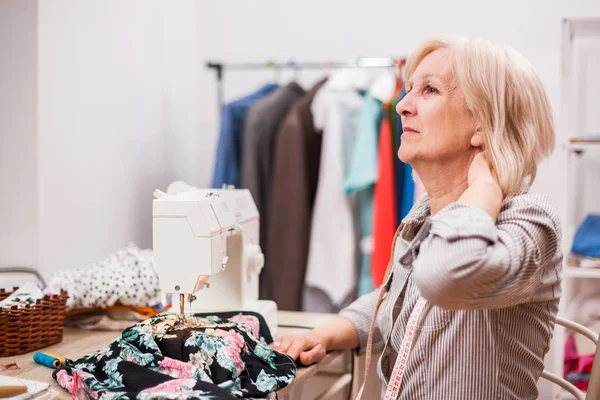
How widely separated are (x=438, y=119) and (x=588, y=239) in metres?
1.52

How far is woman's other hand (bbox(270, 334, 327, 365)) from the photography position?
5.26ft

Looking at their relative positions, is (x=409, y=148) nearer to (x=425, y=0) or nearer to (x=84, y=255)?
(x=84, y=255)

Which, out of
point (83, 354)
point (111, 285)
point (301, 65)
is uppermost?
point (301, 65)

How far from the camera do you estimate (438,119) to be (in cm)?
146

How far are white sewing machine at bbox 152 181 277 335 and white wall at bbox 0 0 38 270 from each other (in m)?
0.55

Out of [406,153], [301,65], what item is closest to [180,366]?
[406,153]

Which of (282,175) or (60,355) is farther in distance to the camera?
(282,175)

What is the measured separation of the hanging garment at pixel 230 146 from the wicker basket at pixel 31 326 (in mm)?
1446

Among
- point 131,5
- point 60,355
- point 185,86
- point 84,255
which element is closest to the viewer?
point 60,355

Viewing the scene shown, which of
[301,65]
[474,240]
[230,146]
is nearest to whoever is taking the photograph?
[474,240]

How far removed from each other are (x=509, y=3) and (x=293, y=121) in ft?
3.98

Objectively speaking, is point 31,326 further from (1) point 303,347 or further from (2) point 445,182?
(2) point 445,182

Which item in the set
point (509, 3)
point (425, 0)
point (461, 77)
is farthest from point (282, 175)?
point (461, 77)

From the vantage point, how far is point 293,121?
9.78ft
